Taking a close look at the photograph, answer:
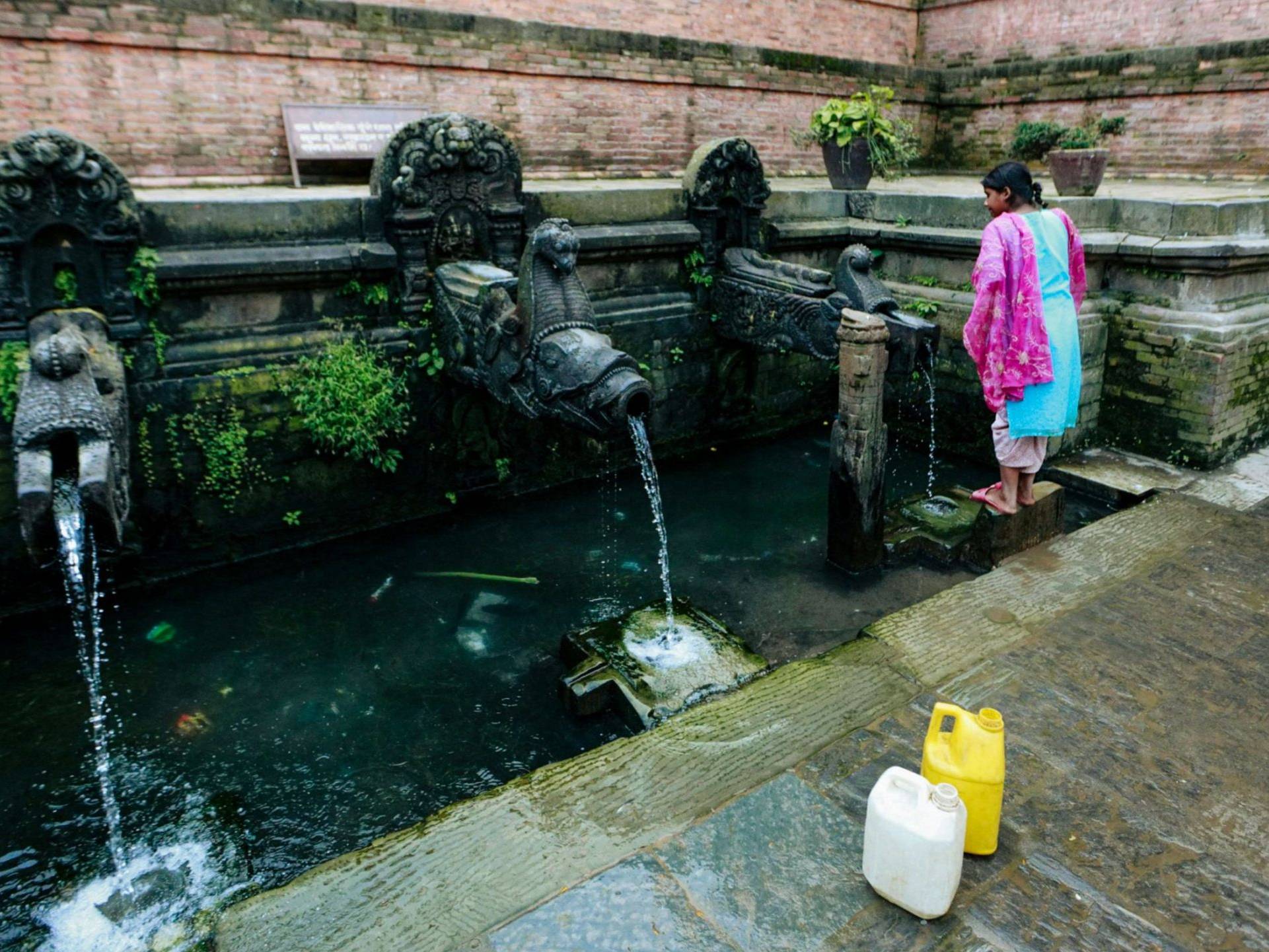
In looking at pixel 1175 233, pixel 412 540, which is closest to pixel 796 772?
pixel 412 540

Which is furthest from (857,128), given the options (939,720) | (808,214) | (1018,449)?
(939,720)

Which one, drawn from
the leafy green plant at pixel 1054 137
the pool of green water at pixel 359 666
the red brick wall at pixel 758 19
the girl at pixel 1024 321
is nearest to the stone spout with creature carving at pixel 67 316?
the pool of green water at pixel 359 666

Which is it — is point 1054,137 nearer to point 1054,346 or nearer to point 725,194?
point 725,194

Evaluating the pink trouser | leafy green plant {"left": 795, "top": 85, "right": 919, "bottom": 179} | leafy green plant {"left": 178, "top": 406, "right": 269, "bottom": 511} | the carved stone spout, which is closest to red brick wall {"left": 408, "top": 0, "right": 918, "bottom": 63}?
leafy green plant {"left": 795, "top": 85, "right": 919, "bottom": 179}

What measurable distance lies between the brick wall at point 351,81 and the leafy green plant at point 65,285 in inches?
125

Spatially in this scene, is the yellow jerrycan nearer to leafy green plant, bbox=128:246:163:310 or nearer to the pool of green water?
the pool of green water

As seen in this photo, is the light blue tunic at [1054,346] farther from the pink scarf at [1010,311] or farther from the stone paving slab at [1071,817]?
the stone paving slab at [1071,817]

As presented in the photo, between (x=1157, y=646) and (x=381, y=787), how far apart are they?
11.3ft

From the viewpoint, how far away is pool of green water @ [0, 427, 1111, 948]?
11.5ft

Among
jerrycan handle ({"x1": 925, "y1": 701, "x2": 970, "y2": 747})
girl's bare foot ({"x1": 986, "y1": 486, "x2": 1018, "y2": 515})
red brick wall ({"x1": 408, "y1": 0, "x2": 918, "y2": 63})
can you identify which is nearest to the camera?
jerrycan handle ({"x1": 925, "y1": 701, "x2": 970, "y2": 747})

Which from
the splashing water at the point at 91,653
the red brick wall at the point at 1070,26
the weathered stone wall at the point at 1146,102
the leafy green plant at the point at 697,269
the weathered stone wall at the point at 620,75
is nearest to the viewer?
the splashing water at the point at 91,653

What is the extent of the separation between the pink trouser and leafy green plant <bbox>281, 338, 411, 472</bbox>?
3.75 meters

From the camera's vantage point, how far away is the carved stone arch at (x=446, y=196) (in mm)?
5371

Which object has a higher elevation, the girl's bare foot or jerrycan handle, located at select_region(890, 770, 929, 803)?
the girl's bare foot
